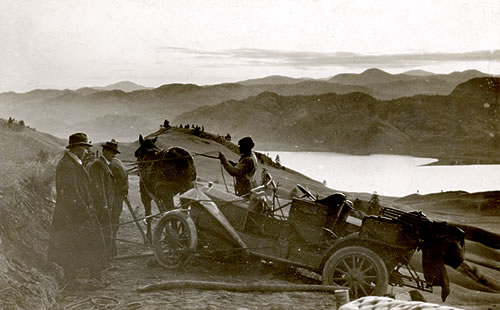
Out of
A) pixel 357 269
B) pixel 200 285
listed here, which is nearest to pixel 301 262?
pixel 357 269

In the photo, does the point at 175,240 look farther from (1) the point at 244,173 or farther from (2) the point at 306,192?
(2) the point at 306,192

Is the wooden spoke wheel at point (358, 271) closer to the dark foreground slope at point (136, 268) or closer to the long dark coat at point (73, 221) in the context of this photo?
the dark foreground slope at point (136, 268)

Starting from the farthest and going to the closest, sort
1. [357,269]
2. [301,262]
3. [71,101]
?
[71,101], [301,262], [357,269]

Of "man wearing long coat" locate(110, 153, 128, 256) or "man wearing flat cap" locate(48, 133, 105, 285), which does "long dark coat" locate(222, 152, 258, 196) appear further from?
"man wearing flat cap" locate(48, 133, 105, 285)

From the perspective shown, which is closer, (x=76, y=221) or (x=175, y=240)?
(x=76, y=221)

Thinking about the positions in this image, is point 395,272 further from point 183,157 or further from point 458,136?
point 183,157

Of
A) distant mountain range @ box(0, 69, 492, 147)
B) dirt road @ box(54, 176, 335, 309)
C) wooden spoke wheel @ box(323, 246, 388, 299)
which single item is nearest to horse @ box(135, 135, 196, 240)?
distant mountain range @ box(0, 69, 492, 147)

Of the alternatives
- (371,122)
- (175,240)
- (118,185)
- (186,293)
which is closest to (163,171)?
(118,185)
